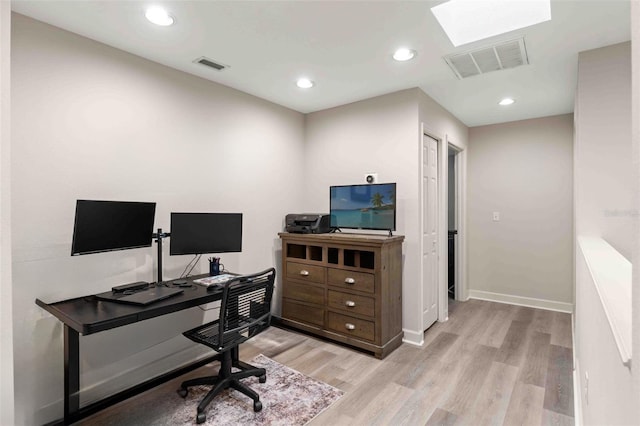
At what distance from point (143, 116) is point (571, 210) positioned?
4968 mm

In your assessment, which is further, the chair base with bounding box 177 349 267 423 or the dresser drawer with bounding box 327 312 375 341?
the dresser drawer with bounding box 327 312 375 341

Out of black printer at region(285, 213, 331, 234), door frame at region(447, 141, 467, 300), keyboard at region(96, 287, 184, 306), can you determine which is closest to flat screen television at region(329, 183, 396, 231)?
black printer at region(285, 213, 331, 234)

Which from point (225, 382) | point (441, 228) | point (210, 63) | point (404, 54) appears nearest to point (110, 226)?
point (225, 382)

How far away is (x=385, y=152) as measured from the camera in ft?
11.4

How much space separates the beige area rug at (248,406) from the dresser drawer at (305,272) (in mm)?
1014

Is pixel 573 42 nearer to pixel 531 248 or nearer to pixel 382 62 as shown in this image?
pixel 382 62

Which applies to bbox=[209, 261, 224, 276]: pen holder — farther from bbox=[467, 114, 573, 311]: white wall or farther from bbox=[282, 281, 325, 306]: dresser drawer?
bbox=[467, 114, 573, 311]: white wall

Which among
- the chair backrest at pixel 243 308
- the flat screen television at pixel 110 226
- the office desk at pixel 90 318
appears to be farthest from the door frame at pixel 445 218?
the flat screen television at pixel 110 226

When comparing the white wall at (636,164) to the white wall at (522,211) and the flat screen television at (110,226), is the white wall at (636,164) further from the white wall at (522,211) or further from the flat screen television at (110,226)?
the white wall at (522,211)

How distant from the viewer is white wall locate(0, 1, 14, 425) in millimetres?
1640

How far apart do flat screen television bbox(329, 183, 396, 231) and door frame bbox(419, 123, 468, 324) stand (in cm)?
35

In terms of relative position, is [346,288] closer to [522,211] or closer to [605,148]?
[605,148]

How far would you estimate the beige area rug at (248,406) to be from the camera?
213 centimetres

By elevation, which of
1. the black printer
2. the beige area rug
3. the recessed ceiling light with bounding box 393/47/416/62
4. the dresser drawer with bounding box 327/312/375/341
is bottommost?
the beige area rug
